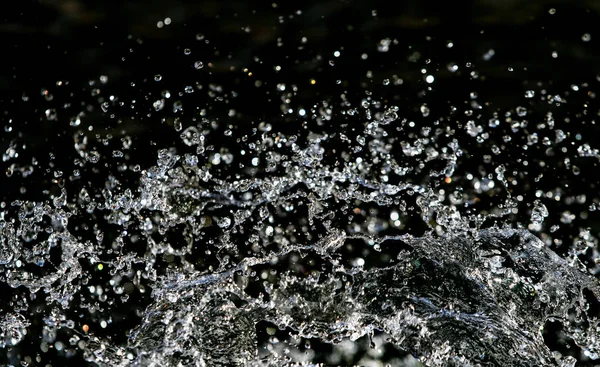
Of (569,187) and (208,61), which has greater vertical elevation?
(208,61)

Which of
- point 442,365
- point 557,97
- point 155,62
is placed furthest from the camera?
point 155,62

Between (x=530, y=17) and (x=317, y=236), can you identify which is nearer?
(x=317, y=236)

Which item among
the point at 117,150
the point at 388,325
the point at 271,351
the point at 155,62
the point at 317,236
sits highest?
the point at 388,325

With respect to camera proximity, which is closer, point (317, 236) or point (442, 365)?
point (442, 365)

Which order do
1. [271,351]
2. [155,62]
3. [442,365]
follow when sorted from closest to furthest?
[442,365], [271,351], [155,62]

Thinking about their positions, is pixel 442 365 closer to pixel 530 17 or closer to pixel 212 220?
pixel 212 220

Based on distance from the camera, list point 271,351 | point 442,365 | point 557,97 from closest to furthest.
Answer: point 442,365
point 271,351
point 557,97

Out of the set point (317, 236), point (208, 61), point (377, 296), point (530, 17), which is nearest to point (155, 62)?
point (208, 61)

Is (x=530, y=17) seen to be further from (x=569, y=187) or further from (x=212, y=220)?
(x=212, y=220)

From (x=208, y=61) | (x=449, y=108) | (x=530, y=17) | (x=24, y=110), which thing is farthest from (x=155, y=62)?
(x=530, y=17)
